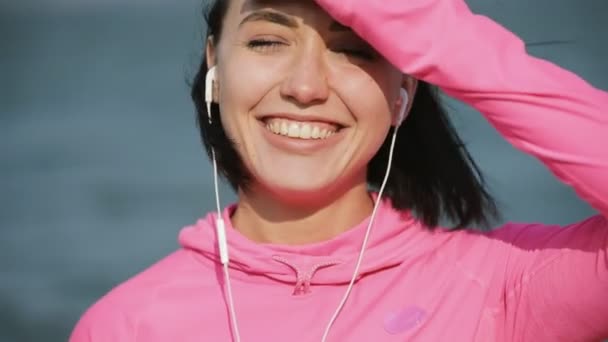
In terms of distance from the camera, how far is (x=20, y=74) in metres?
7.08

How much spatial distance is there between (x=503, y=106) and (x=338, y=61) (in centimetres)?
33

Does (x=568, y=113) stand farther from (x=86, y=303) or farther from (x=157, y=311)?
(x=86, y=303)

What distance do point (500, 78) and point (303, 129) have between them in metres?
0.38

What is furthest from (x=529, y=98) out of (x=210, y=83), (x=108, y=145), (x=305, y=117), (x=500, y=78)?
(x=108, y=145)

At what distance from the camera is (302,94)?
10.0 feet

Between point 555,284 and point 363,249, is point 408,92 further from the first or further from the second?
point 555,284

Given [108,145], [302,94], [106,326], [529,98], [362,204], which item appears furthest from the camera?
[108,145]

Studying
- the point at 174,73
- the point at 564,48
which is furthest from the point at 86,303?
the point at 564,48

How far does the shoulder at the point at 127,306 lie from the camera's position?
10.4 feet

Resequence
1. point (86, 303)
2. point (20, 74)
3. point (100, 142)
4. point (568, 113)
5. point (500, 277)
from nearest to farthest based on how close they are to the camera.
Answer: point (568, 113) < point (500, 277) < point (86, 303) < point (100, 142) < point (20, 74)

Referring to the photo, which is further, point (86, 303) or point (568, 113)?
point (86, 303)

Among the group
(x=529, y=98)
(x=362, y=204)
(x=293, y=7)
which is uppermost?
(x=293, y=7)

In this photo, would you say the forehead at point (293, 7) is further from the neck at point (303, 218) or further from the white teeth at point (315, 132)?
the neck at point (303, 218)

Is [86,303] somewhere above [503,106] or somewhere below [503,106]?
below
